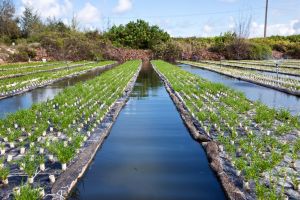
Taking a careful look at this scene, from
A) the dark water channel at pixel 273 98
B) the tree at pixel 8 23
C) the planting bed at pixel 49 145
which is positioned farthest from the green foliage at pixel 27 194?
the tree at pixel 8 23

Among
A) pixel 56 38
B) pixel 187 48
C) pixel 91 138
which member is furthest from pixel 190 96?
pixel 187 48

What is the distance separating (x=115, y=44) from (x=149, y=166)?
4618cm

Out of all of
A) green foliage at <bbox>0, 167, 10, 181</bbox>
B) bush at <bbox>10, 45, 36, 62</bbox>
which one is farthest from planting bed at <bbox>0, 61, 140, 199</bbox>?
bush at <bbox>10, 45, 36, 62</bbox>

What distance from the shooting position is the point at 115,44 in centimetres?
5116

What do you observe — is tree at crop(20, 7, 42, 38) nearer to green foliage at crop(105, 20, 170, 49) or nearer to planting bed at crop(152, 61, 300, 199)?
green foliage at crop(105, 20, 170, 49)

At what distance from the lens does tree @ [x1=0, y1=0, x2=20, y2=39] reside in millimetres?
44094

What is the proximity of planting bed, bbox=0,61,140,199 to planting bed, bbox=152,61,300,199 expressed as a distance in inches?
84.7

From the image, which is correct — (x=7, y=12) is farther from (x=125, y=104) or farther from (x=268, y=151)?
(x=268, y=151)

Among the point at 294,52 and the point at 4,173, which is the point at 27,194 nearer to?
the point at 4,173

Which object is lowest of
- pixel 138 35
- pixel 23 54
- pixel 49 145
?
pixel 49 145

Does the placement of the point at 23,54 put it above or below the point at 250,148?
above

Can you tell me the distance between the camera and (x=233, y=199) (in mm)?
4531

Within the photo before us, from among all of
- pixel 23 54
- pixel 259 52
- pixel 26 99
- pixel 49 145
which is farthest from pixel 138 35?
pixel 49 145

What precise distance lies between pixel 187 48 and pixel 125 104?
38675 millimetres
